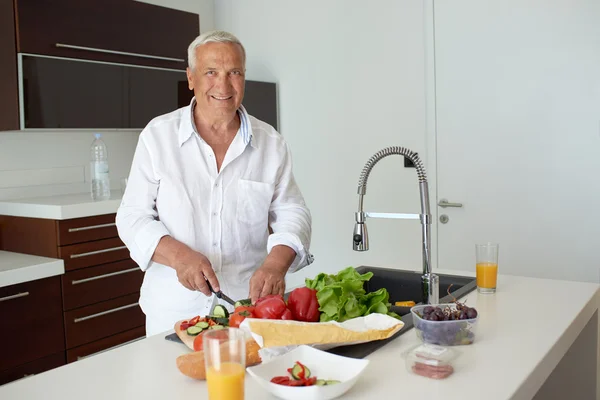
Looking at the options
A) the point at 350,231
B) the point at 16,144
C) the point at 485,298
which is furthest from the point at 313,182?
the point at 485,298

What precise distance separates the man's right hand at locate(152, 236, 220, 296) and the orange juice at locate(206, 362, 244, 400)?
622mm

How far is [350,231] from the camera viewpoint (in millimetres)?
3852

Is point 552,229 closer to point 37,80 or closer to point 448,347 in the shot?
point 448,347

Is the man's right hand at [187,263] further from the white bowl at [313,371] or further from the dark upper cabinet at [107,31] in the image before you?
the dark upper cabinet at [107,31]

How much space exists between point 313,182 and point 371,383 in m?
2.78

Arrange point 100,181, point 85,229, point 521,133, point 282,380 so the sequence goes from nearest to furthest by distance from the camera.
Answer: point 282,380, point 85,229, point 521,133, point 100,181

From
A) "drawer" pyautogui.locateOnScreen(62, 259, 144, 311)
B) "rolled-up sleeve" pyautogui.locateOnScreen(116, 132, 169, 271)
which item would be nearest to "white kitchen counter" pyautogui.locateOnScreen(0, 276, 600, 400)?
"rolled-up sleeve" pyautogui.locateOnScreen(116, 132, 169, 271)

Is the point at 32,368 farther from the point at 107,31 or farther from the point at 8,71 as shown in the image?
the point at 107,31

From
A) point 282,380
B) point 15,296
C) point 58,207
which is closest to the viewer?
point 282,380

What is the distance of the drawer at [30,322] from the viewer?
8.58 ft

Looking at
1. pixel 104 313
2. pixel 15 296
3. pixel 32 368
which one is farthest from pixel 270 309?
pixel 104 313

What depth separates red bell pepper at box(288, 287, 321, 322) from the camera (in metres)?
1.49

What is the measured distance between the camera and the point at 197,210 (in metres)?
1.98

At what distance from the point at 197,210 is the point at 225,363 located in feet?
3.16
